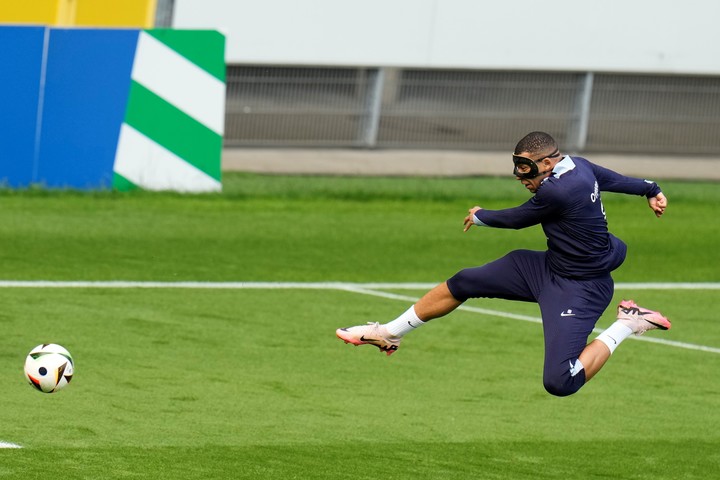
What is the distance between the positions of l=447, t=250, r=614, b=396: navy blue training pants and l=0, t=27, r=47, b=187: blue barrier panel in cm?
866

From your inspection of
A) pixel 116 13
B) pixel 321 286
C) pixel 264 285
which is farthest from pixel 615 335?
pixel 116 13

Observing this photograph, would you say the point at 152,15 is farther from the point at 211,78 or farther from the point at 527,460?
the point at 527,460

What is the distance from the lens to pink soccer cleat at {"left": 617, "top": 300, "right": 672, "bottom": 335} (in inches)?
416

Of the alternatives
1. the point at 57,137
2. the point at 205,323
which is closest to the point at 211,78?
the point at 57,137

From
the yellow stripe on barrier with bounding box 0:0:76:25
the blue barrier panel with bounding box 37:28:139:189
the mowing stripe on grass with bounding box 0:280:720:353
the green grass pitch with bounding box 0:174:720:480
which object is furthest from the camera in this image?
the yellow stripe on barrier with bounding box 0:0:76:25

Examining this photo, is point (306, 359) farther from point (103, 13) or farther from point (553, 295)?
point (103, 13)

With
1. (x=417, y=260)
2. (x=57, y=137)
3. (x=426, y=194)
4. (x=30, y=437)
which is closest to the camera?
(x=30, y=437)

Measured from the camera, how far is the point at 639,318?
34.8 feet

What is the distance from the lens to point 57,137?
700 inches

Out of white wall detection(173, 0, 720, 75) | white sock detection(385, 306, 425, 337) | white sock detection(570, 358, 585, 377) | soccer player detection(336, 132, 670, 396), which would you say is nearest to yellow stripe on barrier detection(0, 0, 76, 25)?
white wall detection(173, 0, 720, 75)

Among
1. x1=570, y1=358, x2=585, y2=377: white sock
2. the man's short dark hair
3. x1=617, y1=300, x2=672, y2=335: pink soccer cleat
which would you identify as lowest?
x1=570, y1=358, x2=585, y2=377: white sock

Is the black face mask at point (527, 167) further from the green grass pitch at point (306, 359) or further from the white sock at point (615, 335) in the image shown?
the green grass pitch at point (306, 359)

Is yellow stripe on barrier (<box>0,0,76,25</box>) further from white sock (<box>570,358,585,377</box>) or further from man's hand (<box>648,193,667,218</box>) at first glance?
white sock (<box>570,358,585,377</box>)

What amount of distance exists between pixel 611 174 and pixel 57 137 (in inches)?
361
